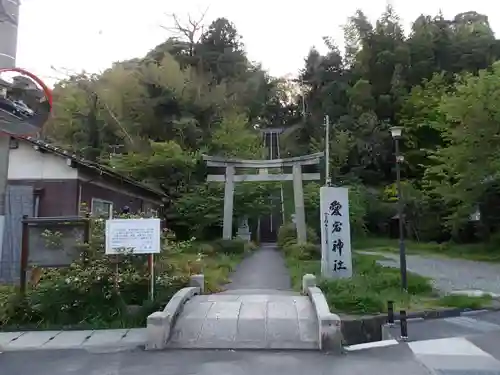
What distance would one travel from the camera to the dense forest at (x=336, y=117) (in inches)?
976

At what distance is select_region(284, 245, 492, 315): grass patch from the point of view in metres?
9.88

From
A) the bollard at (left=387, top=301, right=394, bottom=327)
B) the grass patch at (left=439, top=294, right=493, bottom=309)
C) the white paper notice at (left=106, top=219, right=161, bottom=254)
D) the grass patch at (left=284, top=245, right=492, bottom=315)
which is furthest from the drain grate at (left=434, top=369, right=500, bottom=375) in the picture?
the white paper notice at (left=106, top=219, right=161, bottom=254)

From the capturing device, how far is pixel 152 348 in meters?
7.73

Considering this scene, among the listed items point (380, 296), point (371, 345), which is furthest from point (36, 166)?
point (371, 345)

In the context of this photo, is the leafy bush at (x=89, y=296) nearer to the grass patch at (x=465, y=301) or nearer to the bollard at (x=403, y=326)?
the bollard at (x=403, y=326)

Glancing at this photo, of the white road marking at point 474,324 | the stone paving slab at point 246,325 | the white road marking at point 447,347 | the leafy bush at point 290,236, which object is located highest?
the leafy bush at point 290,236

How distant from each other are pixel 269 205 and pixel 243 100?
13345mm

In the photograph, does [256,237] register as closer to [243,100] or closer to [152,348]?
[243,100]

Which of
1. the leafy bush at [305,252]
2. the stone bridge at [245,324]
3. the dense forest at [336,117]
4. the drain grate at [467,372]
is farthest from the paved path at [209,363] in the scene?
the dense forest at [336,117]

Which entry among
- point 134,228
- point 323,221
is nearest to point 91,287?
point 134,228

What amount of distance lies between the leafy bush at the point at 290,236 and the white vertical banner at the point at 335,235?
32.0 feet

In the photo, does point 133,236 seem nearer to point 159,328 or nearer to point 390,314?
point 159,328

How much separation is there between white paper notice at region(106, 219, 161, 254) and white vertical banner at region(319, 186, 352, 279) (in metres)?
6.17

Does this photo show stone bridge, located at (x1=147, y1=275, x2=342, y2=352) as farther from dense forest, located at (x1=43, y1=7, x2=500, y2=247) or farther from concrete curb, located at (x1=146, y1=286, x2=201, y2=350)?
dense forest, located at (x1=43, y1=7, x2=500, y2=247)
